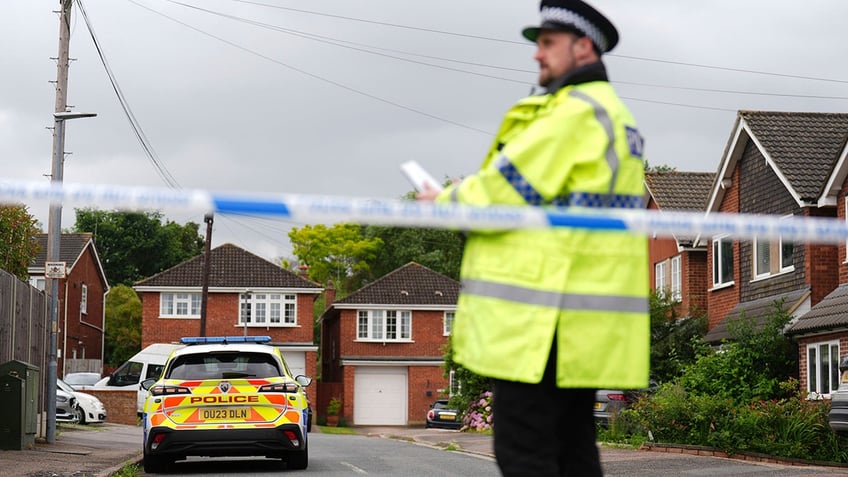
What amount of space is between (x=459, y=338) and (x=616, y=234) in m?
0.59

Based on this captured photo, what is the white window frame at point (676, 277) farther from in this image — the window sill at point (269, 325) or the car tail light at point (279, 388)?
the window sill at point (269, 325)

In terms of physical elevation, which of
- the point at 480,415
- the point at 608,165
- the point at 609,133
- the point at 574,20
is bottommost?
the point at 480,415

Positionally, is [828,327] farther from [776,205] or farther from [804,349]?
[776,205]

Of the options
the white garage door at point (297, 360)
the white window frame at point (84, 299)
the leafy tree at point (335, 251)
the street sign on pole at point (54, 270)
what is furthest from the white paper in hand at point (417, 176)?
the leafy tree at point (335, 251)

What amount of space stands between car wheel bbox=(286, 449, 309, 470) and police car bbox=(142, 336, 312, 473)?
333 millimetres

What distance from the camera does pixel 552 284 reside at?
3.66 m

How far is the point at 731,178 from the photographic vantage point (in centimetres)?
3008

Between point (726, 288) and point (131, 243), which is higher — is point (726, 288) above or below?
below

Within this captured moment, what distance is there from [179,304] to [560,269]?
54427 millimetres

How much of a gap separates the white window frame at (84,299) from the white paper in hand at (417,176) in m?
58.3

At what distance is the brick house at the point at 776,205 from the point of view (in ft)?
82.5

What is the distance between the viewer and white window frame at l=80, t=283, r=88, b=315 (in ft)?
197

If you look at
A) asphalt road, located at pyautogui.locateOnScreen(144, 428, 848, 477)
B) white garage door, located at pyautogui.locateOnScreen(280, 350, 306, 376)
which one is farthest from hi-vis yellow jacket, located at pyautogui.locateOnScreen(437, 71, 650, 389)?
white garage door, located at pyautogui.locateOnScreen(280, 350, 306, 376)

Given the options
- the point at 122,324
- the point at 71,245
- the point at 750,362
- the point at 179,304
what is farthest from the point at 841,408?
the point at 122,324
